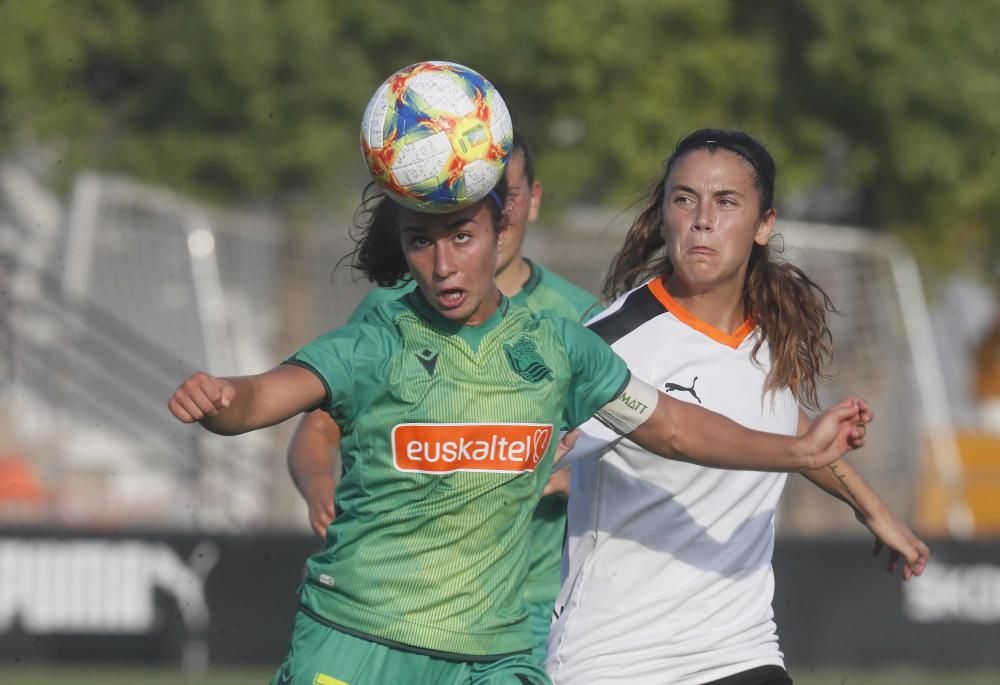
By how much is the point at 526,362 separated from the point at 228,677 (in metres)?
7.52

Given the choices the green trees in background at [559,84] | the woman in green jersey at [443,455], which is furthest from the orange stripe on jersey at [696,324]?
the green trees in background at [559,84]

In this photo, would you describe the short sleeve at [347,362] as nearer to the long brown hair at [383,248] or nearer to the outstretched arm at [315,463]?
the long brown hair at [383,248]

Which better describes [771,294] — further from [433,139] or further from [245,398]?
[245,398]

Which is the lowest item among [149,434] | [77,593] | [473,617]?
[473,617]

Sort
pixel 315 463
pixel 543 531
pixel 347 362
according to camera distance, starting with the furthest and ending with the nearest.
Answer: pixel 543 531 < pixel 315 463 < pixel 347 362

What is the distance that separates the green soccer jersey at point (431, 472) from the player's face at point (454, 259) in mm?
57

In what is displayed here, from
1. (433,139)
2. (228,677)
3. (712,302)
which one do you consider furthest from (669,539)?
(228,677)

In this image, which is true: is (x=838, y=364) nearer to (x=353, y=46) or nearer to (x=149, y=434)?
(x=353, y=46)

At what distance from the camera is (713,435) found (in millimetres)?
4480

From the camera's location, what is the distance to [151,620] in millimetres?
11594

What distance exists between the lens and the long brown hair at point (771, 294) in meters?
5.03

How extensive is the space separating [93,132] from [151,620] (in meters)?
6.05

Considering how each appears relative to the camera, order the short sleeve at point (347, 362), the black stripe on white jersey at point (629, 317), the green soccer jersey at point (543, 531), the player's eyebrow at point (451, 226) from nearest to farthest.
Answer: the short sleeve at point (347, 362) → the player's eyebrow at point (451, 226) → the black stripe on white jersey at point (629, 317) → the green soccer jersey at point (543, 531)

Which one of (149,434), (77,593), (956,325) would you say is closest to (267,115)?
(149,434)
